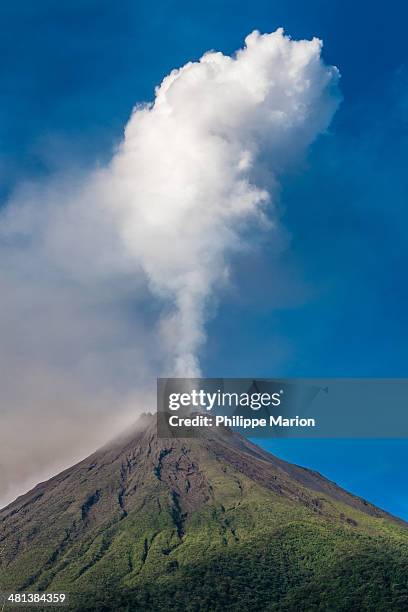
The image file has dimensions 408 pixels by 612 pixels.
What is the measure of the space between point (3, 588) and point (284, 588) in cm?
5687

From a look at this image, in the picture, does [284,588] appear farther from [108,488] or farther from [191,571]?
[108,488]

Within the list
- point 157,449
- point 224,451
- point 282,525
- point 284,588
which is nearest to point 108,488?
point 157,449

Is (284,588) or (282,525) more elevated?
(282,525)

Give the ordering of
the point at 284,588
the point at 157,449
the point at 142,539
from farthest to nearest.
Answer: the point at 157,449 < the point at 142,539 < the point at 284,588

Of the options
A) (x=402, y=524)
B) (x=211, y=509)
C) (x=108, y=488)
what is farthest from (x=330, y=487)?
(x=108, y=488)

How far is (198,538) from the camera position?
472ft

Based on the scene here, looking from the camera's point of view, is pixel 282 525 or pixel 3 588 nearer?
pixel 3 588

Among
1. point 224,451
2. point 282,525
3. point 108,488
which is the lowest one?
point 282,525

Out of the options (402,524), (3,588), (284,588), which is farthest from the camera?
(402,524)

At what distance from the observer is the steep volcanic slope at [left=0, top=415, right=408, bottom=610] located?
11381cm

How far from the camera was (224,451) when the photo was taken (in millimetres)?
197375

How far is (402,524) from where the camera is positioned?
17112cm

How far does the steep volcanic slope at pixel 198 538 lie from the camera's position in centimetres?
11381

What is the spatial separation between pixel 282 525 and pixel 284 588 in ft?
84.6
